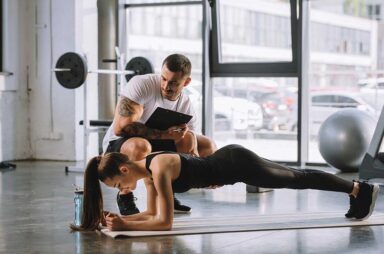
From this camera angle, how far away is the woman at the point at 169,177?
128 inches

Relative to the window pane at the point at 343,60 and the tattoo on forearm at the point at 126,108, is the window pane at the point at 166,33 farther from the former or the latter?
the tattoo on forearm at the point at 126,108

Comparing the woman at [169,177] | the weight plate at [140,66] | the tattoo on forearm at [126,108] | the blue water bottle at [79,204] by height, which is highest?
the weight plate at [140,66]

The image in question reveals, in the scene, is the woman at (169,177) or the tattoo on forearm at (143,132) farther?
the tattoo on forearm at (143,132)

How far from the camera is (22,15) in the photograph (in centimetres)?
737

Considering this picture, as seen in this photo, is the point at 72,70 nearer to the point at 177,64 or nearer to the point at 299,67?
the point at 299,67

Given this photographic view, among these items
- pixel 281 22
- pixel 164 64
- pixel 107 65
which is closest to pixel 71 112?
pixel 107 65

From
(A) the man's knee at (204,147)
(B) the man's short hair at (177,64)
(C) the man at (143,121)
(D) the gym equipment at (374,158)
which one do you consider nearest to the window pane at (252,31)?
(D) the gym equipment at (374,158)

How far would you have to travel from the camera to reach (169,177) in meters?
3.29

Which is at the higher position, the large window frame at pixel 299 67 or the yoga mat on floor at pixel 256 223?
the large window frame at pixel 299 67

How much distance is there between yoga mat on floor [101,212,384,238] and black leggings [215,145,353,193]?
254 mm

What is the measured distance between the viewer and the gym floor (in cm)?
316

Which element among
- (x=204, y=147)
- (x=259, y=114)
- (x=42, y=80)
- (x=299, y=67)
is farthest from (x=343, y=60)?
(x=204, y=147)

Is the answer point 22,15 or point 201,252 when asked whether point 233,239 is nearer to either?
point 201,252

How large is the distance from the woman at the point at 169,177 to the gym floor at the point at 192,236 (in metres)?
0.12
